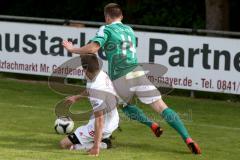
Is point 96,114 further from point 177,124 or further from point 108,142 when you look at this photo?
point 177,124

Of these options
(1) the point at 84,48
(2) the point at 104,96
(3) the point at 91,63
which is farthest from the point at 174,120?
(1) the point at 84,48

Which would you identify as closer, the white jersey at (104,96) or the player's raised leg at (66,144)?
the white jersey at (104,96)

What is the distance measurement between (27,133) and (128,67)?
2153 millimetres

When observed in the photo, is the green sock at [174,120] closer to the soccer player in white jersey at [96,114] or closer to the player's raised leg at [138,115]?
the player's raised leg at [138,115]

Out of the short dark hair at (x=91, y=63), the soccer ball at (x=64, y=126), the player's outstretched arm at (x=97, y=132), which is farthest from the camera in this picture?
the soccer ball at (x=64, y=126)

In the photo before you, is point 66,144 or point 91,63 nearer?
point 91,63

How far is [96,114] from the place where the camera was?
1110 cm

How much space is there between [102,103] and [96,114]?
0.68 ft

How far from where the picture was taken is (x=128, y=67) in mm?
11922

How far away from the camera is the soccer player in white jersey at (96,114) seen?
11.1 meters

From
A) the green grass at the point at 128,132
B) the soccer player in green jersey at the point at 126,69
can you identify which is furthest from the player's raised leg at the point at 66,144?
the soccer player in green jersey at the point at 126,69

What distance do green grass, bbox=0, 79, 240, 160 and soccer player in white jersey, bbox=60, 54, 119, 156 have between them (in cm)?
22

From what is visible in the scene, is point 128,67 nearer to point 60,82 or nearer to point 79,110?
point 79,110

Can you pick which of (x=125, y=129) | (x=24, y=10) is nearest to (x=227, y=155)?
(x=125, y=129)
